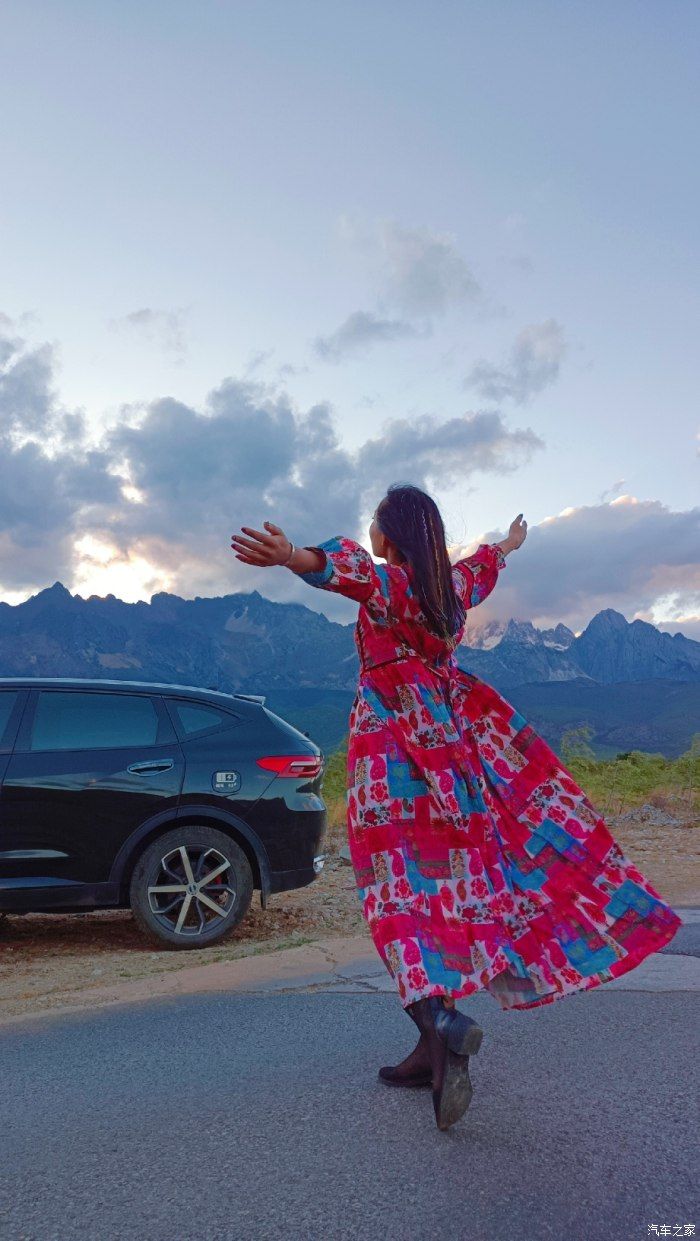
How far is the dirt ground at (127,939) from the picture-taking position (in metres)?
5.16

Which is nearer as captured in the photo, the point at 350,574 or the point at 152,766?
the point at 350,574

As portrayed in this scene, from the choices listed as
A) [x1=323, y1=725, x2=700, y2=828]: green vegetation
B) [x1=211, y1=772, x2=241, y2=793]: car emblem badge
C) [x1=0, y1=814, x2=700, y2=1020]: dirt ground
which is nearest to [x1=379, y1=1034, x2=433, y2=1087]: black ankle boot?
[x1=0, y1=814, x2=700, y2=1020]: dirt ground

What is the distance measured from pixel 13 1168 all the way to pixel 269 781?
3.55 m

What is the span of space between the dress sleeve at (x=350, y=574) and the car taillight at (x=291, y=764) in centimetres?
318

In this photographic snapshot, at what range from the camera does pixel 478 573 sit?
3.68m

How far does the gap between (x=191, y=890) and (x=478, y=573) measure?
314 centimetres

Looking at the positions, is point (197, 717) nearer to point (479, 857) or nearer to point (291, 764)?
point (291, 764)

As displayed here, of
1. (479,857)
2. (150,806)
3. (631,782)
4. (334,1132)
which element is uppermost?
(631,782)

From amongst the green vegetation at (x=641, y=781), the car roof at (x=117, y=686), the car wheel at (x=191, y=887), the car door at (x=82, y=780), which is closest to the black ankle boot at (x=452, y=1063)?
the car wheel at (x=191, y=887)

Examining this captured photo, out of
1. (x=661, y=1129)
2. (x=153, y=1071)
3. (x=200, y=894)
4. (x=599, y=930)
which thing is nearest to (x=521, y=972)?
(x=599, y=930)

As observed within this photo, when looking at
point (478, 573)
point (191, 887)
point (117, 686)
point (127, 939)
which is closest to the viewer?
point (478, 573)

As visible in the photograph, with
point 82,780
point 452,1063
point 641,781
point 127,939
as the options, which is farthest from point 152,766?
point 641,781

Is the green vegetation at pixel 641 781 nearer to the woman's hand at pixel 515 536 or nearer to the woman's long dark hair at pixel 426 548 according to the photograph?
the woman's hand at pixel 515 536

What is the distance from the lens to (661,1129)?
276 cm
